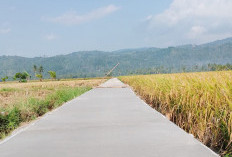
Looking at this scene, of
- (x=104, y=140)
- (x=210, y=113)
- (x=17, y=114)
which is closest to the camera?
(x=104, y=140)

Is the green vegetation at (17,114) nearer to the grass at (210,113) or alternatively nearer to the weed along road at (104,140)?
the weed along road at (104,140)

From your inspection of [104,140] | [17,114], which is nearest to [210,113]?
[104,140]

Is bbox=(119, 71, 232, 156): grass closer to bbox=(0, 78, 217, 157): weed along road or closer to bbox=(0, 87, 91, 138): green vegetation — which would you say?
bbox=(0, 78, 217, 157): weed along road

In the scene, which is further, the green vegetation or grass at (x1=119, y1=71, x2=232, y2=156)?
the green vegetation

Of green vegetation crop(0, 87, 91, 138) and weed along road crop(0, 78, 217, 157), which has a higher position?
weed along road crop(0, 78, 217, 157)

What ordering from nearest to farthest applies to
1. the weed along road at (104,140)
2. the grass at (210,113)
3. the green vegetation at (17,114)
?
the weed along road at (104,140), the grass at (210,113), the green vegetation at (17,114)

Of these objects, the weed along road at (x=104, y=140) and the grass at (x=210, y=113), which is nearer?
the weed along road at (x=104, y=140)

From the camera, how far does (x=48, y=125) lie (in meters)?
4.41

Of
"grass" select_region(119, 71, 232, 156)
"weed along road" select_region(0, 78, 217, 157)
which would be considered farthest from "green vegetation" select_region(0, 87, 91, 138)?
"grass" select_region(119, 71, 232, 156)

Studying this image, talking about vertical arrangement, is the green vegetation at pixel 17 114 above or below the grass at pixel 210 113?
below

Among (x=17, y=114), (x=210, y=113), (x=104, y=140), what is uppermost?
(x=210, y=113)

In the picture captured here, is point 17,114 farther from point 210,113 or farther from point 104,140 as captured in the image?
point 210,113

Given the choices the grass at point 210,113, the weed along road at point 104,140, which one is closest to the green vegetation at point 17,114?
the weed along road at point 104,140

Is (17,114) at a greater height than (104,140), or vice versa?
(104,140)
